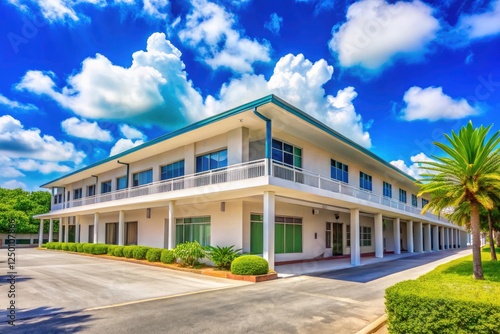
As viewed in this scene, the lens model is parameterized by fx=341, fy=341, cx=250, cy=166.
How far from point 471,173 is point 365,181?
1791 centimetres

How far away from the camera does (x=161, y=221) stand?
75.4 feet

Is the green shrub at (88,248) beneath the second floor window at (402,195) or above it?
beneath

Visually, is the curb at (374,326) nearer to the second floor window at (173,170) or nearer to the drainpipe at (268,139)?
the drainpipe at (268,139)

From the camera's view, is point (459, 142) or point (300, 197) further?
point (300, 197)

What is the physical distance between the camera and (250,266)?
13.4 meters

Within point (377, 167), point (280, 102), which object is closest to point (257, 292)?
point (280, 102)

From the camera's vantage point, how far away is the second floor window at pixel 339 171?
22672mm

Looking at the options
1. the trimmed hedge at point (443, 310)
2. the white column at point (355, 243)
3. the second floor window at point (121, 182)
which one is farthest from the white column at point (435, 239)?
the trimmed hedge at point (443, 310)

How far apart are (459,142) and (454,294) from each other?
18.5 ft

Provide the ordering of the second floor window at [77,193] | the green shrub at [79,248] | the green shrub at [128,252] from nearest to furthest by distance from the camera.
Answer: the green shrub at [128,252], the green shrub at [79,248], the second floor window at [77,193]

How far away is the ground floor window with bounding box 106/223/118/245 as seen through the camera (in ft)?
98.5

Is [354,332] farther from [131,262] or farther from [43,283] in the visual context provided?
[131,262]

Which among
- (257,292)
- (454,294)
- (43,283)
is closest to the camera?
(454,294)

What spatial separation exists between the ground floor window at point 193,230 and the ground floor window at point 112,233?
11377mm
